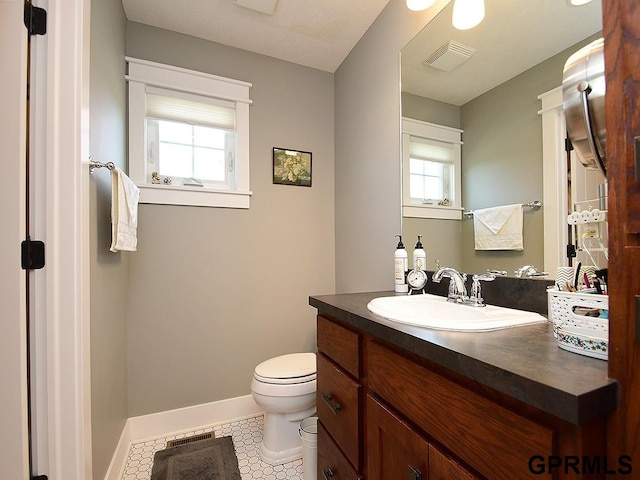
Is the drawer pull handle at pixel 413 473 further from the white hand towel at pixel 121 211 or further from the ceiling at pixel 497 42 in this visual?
the white hand towel at pixel 121 211

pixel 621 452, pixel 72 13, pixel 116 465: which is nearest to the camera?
pixel 621 452

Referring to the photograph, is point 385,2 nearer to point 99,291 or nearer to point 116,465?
point 99,291

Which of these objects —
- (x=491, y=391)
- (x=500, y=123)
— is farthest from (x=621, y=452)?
(x=500, y=123)

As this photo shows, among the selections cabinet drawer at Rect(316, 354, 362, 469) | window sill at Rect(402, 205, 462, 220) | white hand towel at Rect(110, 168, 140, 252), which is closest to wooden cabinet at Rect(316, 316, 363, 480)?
cabinet drawer at Rect(316, 354, 362, 469)

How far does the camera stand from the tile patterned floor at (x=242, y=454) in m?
1.49

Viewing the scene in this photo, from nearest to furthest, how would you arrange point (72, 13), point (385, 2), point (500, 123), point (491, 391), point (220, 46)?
point (491, 391), point (72, 13), point (500, 123), point (385, 2), point (220, 46)

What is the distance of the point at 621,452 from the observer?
43cm

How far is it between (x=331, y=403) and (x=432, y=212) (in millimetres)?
955

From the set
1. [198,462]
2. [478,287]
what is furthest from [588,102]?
[198,462]

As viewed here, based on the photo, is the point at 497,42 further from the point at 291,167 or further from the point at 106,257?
the point at 106,257

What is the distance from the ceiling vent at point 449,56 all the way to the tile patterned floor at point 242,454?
2111 mm

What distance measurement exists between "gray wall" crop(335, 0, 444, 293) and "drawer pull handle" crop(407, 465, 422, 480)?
102 cm

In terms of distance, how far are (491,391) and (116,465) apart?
5.92 ft

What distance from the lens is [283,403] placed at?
153cm
